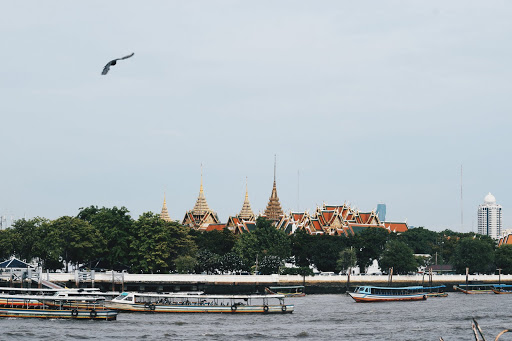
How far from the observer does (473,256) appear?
119812mm

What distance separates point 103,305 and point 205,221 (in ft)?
304

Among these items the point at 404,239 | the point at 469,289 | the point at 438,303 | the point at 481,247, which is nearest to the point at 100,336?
the point at 438,303

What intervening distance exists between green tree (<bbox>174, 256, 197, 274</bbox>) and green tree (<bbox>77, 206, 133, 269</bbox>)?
5.45 metres

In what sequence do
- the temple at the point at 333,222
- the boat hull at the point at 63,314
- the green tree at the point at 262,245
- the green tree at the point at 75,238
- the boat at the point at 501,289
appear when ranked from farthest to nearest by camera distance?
the temple at the point at 333,222 < the green tree at the point at 262,245 < the boat at the point at 501,289 < the green tree at the point at 75,238 < the boat hull at the point at 63,314

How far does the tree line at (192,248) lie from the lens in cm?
9944

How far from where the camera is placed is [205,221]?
159m

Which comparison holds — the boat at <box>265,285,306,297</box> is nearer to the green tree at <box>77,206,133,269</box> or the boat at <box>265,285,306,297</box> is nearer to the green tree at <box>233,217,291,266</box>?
the green tree at <box>233,217,291,266</box>

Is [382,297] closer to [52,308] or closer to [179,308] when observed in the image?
[179,308]

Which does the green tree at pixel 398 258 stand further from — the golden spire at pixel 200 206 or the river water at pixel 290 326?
the golden spire at pixel 200 206

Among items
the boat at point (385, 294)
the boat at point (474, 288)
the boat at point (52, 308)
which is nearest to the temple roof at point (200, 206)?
the boat at point (474, 288)

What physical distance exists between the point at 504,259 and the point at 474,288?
636 inches

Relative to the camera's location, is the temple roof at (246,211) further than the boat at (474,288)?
Yes

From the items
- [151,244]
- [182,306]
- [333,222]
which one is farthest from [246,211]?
[182,306]

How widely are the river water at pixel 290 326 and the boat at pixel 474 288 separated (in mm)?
28499
